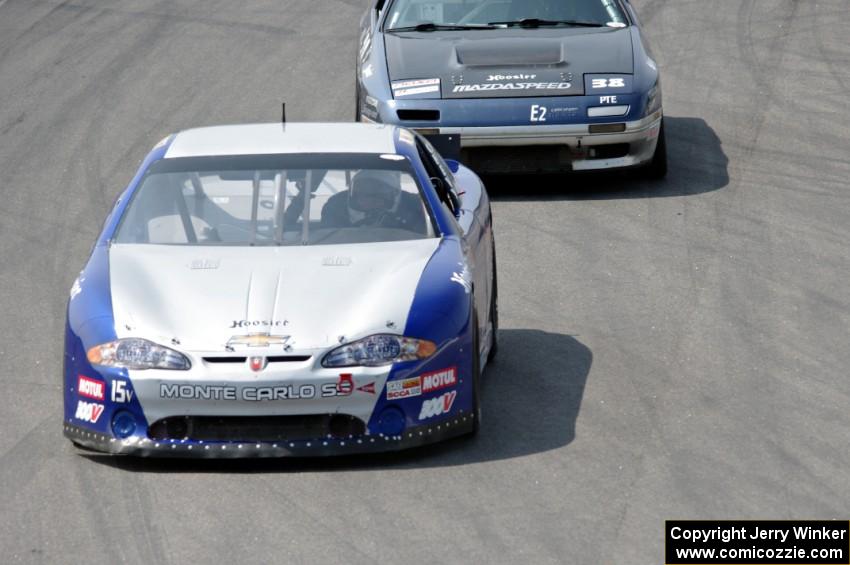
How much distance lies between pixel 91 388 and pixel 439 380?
1419mm

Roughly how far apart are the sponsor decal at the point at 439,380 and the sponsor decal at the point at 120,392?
1.18 meters

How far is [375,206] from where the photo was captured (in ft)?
26.6

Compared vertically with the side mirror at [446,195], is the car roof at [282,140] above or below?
above

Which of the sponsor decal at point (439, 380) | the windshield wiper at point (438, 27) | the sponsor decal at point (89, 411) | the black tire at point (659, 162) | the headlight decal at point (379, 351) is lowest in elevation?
the black tire at point (659, 162)

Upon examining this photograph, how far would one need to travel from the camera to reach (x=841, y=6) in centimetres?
1933

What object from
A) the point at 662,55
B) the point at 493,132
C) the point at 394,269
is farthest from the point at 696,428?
the point at 662,55

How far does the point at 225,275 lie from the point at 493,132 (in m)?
4.93

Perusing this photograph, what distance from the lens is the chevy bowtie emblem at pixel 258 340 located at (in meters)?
6.86

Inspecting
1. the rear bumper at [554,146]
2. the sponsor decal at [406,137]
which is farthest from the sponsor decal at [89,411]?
the rear bumper at [554,146]

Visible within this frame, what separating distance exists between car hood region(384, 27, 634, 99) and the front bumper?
5461 mm

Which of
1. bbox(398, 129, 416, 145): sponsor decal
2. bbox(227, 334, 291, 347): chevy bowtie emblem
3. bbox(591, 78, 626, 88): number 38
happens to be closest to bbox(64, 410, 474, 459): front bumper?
bbox(227, 334, 291, 347): chevy bowtie emblem

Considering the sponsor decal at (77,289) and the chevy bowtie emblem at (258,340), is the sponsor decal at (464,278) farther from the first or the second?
the sponsor decal at (77,289)

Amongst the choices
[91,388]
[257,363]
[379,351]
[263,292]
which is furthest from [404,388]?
[91,388]

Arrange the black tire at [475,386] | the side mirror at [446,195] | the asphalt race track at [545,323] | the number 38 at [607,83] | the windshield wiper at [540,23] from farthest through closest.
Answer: the windshield wiper at [540,23] < the number 38 at [607,83] < the side mirror at [446,195] < the black tire at [475,386] < the asphalt race track at [545,323]
